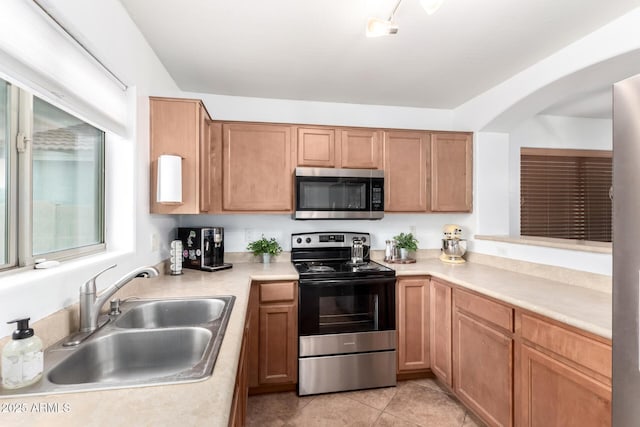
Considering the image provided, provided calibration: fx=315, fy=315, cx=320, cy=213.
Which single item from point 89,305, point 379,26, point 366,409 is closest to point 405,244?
point 366,409

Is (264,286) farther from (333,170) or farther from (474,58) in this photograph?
(474,58)

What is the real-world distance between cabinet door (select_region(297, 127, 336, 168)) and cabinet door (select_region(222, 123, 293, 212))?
0.11 metres

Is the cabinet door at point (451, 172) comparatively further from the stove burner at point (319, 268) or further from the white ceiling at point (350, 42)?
the stove burner at point (319, 268)

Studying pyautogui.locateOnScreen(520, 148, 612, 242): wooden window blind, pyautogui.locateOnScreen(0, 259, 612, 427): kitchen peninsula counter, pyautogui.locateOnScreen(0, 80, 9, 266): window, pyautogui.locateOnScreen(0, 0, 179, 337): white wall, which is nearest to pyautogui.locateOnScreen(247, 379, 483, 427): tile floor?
pyautogui.locateOnScreen(0, 259, 612, 427): kitchen peninsula counter

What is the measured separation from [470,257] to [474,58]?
5.60 ft

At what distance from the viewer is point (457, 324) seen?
85.5 inches

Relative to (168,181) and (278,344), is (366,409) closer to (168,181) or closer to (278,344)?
(278,344)

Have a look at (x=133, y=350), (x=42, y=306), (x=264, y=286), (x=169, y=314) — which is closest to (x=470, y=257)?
(x=264, y=286)

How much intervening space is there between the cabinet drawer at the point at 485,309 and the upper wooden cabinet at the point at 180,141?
1.86 meters

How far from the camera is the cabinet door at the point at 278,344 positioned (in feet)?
7.52

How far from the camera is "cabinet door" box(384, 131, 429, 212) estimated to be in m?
2.80

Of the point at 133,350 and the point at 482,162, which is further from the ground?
the point at 482,162

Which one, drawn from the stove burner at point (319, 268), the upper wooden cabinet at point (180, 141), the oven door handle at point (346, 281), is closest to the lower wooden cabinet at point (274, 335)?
the oven door handle at point (346, 281)

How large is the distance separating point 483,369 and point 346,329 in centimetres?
92
